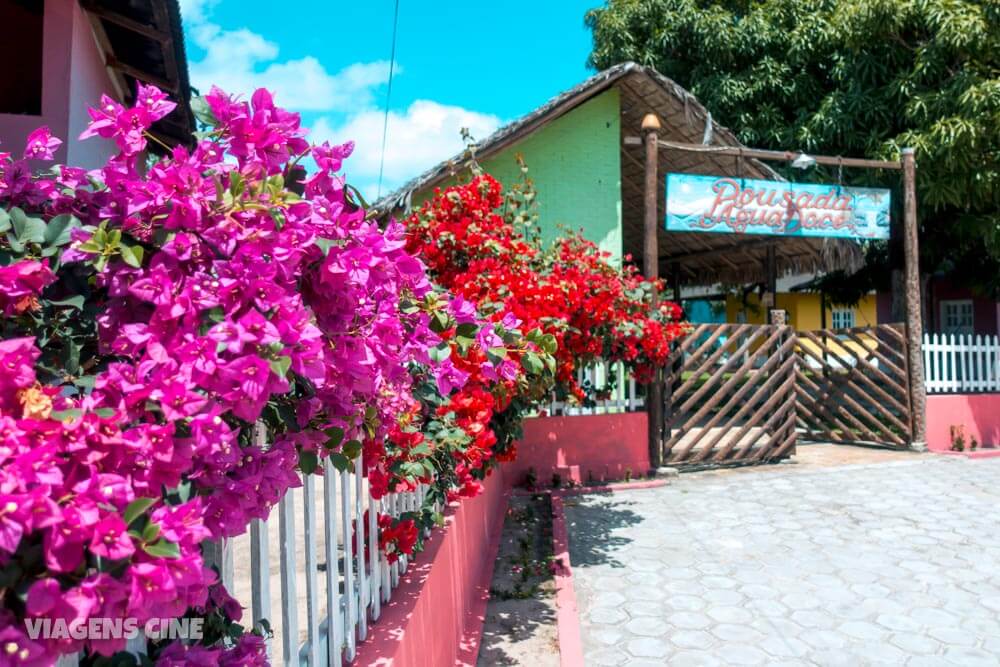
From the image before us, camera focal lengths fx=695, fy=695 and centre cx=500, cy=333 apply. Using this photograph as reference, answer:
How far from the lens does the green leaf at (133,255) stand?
1.07 meters

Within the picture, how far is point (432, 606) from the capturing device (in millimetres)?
3018

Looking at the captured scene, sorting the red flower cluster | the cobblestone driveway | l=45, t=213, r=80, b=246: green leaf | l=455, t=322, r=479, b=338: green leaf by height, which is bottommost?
the cobblestone driveway

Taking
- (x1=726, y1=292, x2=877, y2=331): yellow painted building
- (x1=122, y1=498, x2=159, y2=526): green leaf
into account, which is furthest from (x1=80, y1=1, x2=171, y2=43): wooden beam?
(x1=726, y1=292, x2=877, y2=331): yellow painted building

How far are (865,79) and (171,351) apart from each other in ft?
43.4

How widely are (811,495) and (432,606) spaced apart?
540cm

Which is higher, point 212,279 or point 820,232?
point 820,232

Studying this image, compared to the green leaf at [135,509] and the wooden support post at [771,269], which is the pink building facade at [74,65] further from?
the wooden support post at [771,269]

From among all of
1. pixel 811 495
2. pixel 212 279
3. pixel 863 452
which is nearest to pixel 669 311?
pixel 811 495

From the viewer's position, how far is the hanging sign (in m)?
8.27

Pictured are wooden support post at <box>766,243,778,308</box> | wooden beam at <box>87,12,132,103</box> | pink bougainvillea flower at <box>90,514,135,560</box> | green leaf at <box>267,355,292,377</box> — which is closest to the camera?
pink bougainvillea flower at <box>90,514,135,560</box>

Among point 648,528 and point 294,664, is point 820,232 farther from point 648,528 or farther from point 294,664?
point 294,664

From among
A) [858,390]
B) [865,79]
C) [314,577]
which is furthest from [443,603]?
[865,79]

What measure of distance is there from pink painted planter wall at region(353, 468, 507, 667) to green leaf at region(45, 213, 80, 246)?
1.59m

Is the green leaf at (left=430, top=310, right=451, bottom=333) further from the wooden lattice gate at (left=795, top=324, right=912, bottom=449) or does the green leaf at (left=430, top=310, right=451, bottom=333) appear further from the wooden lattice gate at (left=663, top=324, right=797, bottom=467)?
the wooden lattice gate at (left=795, top=324, right=912, bottom=449)
